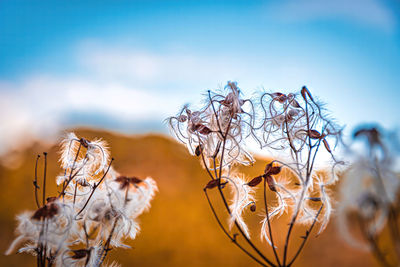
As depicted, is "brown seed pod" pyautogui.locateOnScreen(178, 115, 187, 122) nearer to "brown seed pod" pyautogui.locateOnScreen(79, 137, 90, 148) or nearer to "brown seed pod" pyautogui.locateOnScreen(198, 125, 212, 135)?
"brown seed pod" pyautogui.locateOnScreen(198, 125, 212, 135)

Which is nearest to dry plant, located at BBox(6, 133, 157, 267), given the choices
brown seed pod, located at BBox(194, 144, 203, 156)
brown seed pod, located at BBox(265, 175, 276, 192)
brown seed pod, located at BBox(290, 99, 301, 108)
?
brown seed pod, located at BBox(194, 144, 203, 156)

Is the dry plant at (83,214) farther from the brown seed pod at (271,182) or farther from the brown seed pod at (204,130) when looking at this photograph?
the brown seed pod at (271,182)

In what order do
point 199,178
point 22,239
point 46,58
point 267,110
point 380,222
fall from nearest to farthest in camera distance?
1. point 380,222
2. point 22,239
3. point 267,110
4. point 46,58
5. point 199,178

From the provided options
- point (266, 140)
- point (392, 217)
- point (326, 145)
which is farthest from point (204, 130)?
point (392, 217)

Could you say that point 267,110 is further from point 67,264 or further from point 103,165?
point 67,264

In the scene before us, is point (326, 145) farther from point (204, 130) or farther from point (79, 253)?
point (79, 253)

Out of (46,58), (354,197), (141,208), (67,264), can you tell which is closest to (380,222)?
(354,197)
